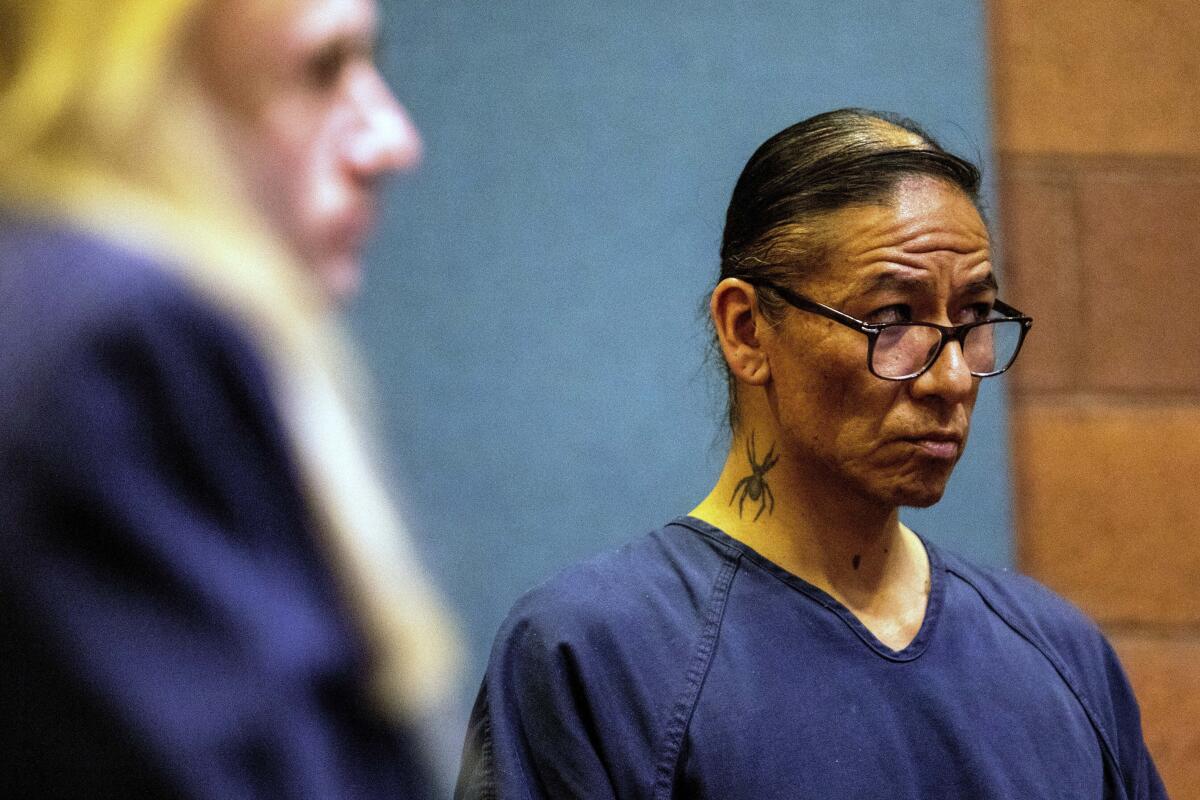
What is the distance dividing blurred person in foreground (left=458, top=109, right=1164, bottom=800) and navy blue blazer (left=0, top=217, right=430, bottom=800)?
0.71 m

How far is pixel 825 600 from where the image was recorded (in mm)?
1206

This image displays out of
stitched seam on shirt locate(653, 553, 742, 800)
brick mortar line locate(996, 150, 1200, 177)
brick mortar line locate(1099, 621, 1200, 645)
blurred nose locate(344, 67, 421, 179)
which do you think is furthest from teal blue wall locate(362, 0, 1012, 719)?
blurred nose locate(344, 67, 421, 179)

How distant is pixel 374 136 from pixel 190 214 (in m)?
0.10

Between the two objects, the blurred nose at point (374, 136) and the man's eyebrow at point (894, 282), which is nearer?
the blurred nose at point (374, 136)

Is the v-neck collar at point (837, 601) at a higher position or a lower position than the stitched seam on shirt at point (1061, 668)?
higher

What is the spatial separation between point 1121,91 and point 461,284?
85 centimetres

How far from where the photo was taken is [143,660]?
1.35ft

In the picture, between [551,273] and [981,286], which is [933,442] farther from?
[551,273]

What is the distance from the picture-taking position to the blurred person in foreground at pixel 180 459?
16.1 inches

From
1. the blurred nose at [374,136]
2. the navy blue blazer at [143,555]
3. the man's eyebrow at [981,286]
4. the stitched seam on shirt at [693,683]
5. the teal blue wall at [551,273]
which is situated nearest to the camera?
the navy blue blazer at [143,555]

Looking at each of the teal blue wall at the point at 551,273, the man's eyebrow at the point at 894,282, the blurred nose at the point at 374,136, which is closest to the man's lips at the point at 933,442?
the man's eyebrow at the point at 894,282

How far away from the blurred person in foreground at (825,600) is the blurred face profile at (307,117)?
2.23 ft

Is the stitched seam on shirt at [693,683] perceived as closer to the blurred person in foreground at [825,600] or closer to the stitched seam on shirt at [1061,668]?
the blurred person in foreground at [825,600]

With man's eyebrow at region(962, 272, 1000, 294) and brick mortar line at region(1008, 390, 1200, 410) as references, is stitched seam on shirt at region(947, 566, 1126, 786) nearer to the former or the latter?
man's eyebrow at region(962, 272, 1000, 294)
